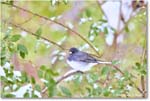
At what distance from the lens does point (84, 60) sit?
1916 millimetres

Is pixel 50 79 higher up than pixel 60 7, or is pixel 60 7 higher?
pixel 60 7

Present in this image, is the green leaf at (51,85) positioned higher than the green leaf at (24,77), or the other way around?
the green leaf at (24,77)

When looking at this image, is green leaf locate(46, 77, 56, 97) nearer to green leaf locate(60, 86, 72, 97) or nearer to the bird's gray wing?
Answer: green leaf locate(60, 86, 72, 97)

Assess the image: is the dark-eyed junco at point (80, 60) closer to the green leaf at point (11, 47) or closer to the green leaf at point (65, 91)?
the green leaf at point (65, 91)

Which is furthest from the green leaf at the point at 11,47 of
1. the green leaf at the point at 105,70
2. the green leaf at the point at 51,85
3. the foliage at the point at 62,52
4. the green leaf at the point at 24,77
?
the green leaf at the point at 105,70

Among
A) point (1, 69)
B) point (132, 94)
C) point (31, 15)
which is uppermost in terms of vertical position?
point (31, 15)

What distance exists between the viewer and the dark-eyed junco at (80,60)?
6.28ft

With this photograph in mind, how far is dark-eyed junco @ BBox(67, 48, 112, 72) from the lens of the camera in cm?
191

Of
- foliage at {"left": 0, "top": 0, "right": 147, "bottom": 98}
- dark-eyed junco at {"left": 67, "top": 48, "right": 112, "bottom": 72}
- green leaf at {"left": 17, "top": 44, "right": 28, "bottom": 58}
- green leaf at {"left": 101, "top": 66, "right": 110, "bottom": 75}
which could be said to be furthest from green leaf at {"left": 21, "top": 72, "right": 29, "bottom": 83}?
green leaf at {"left": 101, "top": 66, "right": 110, "bottom": 75}

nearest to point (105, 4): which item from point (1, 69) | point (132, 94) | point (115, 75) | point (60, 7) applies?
point (60, 7)

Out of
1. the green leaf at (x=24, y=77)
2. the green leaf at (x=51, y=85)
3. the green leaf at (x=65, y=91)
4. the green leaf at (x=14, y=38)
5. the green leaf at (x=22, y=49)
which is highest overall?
the green leaf at (x=14, y=38)

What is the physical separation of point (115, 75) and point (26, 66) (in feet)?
1.55

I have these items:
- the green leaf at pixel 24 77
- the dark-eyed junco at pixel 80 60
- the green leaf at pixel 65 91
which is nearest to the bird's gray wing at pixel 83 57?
the dark-eyed junco at pixel 80 60

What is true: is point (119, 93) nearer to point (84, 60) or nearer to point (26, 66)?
point (84, 60)
